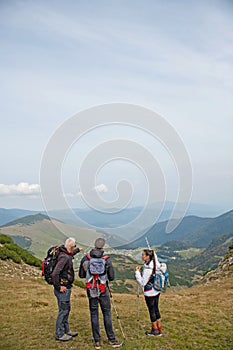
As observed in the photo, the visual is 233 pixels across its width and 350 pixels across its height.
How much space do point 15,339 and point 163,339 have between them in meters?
5.42

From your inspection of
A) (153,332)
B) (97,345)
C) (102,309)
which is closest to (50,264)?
(102,309)

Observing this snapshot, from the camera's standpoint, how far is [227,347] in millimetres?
11180

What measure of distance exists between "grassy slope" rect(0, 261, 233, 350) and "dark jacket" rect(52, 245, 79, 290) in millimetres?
2147

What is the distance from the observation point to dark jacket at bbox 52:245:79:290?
10.1m

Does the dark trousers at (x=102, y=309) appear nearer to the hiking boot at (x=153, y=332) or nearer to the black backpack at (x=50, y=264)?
the black backpack at (x=50, y=264)

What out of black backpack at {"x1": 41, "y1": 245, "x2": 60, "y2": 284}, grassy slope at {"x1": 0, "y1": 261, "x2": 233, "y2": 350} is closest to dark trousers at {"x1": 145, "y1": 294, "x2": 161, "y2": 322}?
grassy slope at {"x1": 0, "y1": 261, "x2": 233, "y2": 350}

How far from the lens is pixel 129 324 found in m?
13.0

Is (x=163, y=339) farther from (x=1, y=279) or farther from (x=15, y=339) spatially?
(x=1, y=279)

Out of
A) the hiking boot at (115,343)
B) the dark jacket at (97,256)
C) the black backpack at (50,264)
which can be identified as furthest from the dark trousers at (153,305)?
the black backpack at (50,264)

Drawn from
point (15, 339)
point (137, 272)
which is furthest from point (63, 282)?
point (15, 339)

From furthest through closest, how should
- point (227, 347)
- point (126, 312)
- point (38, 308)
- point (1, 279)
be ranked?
1. point (1, 279)
2. point (38, 308)
3. point (126, 312)
4. point (227, 347)

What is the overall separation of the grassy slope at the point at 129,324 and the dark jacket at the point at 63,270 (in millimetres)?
2147

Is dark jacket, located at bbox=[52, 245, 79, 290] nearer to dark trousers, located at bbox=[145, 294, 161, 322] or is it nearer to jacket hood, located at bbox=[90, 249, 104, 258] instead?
jacket hood, located at bbox=[90, 249, 104, 258]

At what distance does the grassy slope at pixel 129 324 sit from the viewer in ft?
35.8
